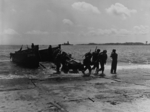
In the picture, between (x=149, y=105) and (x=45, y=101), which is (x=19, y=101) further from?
(x=149, y=105)

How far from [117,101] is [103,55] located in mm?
7770

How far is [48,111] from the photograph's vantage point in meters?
5.75

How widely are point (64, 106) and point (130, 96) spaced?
2968 millimetres

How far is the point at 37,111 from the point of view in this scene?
5.76 meters

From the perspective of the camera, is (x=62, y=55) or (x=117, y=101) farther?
(x=62, y=55)

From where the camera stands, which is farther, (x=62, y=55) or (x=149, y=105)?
(x=62, y=55)

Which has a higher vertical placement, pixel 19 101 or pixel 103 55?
pixel 103 55

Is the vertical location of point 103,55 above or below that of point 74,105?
above

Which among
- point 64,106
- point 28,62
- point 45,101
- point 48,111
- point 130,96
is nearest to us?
point 48,111

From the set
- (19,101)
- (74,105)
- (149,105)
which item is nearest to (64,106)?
(74,105)

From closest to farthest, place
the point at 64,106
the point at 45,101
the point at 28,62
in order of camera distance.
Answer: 1. the point at 64,106
2. the point at 45,101
3. the point at 28,62

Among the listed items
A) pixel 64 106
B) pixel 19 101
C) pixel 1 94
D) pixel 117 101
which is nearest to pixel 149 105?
pixel 117 101

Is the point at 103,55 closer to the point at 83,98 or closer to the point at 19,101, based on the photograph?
the point at 83,98

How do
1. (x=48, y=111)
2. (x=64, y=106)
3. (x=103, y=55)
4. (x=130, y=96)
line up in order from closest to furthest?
1. (x=48, y=111)
2. (x=64, y=106)
3. (x=130, y=96)
4. (x=103, y=55)
